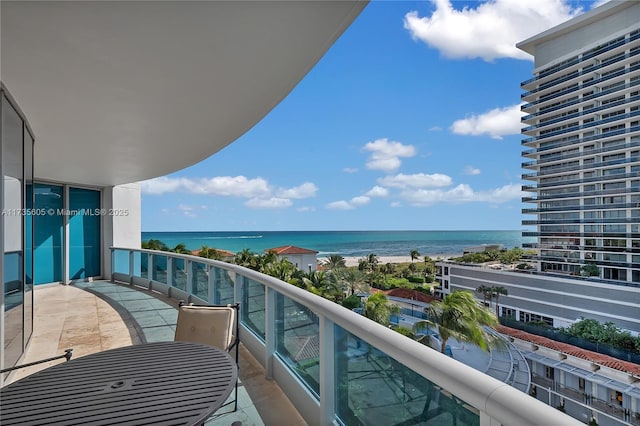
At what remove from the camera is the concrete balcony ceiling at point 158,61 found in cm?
218

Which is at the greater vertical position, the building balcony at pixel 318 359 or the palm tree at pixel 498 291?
the building balcony at pixel 318 359

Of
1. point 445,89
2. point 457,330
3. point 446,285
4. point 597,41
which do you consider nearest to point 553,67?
point 597,41

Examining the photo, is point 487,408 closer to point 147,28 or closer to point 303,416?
point 303,416

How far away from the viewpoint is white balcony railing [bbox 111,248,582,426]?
0.91 m

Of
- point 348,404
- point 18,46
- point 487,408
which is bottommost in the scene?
point 348,404

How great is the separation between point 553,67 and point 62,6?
61454mm

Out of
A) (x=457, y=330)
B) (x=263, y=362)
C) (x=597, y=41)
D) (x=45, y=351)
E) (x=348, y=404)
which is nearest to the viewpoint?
(x=348, y=404)

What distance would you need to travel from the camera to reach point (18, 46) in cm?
250

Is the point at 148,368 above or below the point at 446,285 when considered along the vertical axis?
above

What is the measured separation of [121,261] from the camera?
30.2ft

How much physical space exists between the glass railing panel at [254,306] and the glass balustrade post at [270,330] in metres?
0.21

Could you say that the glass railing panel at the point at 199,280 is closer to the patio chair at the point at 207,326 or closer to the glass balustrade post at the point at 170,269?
the glass balustrade post at the point at 170,269

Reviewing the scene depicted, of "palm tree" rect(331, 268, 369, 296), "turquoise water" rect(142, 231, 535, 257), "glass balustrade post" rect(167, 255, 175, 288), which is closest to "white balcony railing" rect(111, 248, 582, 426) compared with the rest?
"glass balustrade post" rect(167, 255, 175, 288)

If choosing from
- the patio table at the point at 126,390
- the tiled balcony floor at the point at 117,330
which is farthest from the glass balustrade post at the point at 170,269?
the patio table at the point at 126,390
